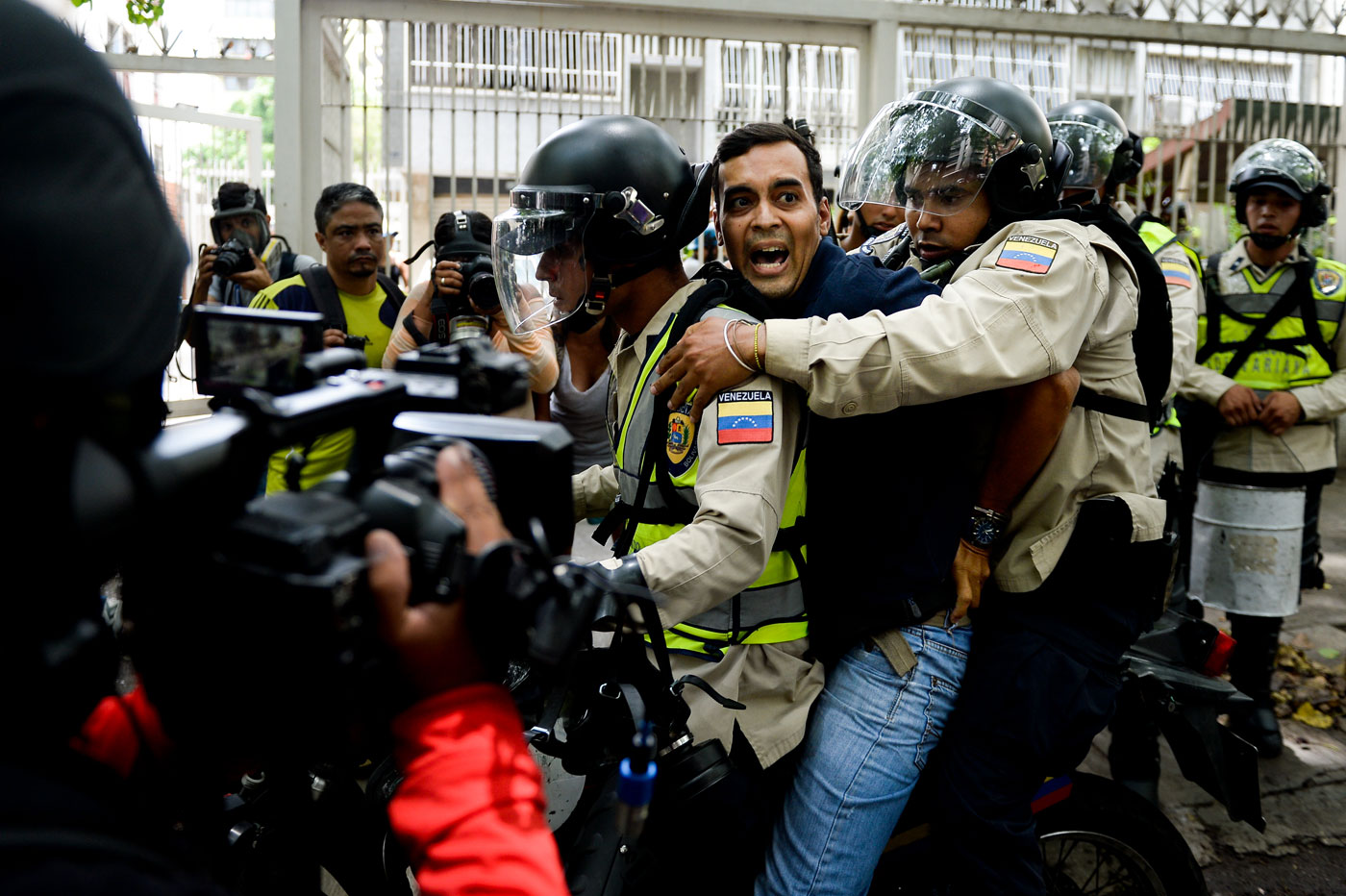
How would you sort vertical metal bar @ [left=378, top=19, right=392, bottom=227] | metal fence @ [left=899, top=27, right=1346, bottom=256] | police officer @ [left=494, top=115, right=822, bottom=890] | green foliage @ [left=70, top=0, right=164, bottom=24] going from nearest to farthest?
police officer @ [left=494, top=115, right=822, bottom=890], green foliage @ [left=70, top=0, right=164, bottom=24], vertical metal bar @ [left=378, top=19, right=392, bottom=227], metal fence @ [left=899, top=27, right=1346, bottom=256]

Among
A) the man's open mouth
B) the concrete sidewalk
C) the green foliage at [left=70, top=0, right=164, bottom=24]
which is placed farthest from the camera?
the green foliage at [left=70, top=0, right=164, bottom=24]

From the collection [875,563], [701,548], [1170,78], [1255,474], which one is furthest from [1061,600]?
[1170,78]

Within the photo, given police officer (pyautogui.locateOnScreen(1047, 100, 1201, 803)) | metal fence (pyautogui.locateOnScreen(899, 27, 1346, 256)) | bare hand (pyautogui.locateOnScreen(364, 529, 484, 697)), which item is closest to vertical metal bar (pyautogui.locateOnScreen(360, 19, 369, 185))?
metal fence (pyautogui.locateOnScreen(899, 27, 1346, 256))

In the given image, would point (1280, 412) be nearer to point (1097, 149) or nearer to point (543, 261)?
point (1097, 149)

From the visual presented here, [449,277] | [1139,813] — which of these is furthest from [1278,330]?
[449,277]

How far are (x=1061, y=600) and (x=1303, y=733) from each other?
268 centimetres

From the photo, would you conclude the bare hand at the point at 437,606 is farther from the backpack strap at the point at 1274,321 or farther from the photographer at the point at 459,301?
the backpack strap at the point at 1274,321

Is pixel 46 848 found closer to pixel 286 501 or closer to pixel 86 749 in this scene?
pixel 286 501

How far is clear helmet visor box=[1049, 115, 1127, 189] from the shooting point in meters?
3.78

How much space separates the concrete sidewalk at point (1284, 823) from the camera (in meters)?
3.09

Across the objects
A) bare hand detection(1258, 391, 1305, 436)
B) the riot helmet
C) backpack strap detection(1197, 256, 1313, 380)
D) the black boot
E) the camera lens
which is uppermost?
the riot helmet

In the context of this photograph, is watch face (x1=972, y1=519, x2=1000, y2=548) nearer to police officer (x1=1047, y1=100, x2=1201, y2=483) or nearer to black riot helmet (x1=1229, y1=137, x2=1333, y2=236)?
police officer (x1=1047, y1=100, x2=1201, y2=483)

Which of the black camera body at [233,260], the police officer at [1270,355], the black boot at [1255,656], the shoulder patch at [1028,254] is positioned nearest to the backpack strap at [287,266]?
the black camera body at [233,260]

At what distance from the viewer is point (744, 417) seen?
5.90 feet
